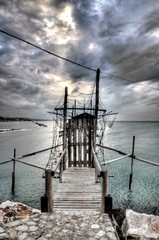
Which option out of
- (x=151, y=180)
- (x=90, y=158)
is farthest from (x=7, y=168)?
(x=151, y=180)

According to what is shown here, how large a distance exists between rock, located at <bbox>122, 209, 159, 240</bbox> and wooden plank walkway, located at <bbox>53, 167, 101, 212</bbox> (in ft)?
4.59

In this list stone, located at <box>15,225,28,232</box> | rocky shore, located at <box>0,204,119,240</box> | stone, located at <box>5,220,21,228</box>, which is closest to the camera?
rocky shore, located at <box>0,204,119,240</box>

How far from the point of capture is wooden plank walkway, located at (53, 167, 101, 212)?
254 inches

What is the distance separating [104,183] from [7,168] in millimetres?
19606

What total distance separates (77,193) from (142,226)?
8.89ft

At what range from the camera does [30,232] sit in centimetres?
465

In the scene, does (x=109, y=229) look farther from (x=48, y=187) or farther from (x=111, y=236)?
(x=48, y=187)

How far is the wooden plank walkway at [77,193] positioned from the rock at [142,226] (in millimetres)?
1398

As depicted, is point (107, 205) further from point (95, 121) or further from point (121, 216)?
point (95, 121)

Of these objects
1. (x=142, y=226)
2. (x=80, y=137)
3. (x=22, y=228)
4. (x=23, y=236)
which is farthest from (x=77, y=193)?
(x=80, y=137)

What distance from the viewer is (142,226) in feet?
22.3

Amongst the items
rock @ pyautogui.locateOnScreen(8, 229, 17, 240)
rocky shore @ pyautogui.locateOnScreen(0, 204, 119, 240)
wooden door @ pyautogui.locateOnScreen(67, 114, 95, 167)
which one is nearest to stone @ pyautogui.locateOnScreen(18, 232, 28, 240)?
rocky shore @ pyautogui.locateOnScreen(0, 204, 119, 240)

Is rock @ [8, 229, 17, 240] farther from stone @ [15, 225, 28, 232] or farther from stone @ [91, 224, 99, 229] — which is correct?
stone @ [91, 224, 99, 229]

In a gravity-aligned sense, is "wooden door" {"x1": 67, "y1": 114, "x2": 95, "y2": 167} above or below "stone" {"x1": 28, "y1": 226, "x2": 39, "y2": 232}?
above
